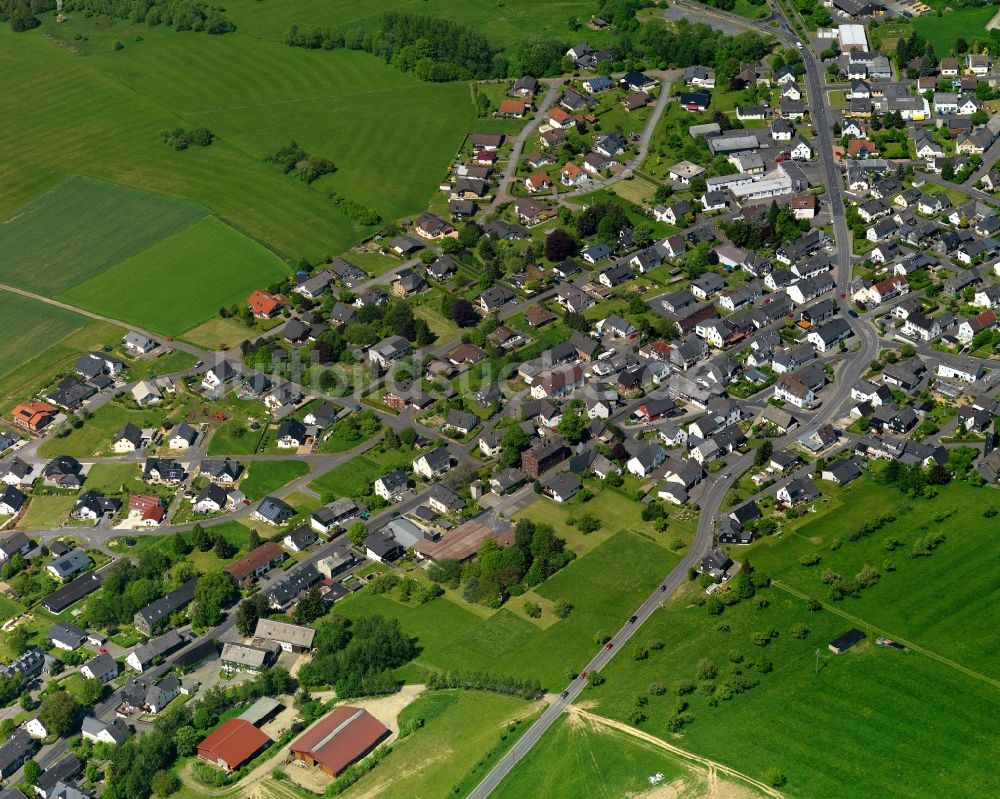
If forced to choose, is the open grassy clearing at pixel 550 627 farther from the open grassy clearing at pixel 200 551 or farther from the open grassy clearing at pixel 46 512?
the open grassy clearing at pixel 46 512

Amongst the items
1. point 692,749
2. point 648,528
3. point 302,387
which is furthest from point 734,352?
point 692,749

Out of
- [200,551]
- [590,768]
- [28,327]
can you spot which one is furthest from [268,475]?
[590,768]

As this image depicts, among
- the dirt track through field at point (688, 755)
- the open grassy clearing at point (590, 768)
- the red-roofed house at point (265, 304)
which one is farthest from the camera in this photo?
the red-roofed house at point (265, 304)

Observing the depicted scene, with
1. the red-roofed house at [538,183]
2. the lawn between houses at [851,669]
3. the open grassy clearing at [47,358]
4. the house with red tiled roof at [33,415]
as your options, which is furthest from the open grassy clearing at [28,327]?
the lawn between houses at [851,669]

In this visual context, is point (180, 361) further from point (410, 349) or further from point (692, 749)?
point (692, 749)

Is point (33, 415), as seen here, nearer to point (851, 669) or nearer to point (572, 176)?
point (572, 176)

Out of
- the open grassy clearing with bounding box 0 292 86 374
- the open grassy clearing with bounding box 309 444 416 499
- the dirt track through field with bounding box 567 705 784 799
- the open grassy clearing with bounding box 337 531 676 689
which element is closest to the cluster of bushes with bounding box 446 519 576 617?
the open grassy clearing with bounding box 337 531 676 689
